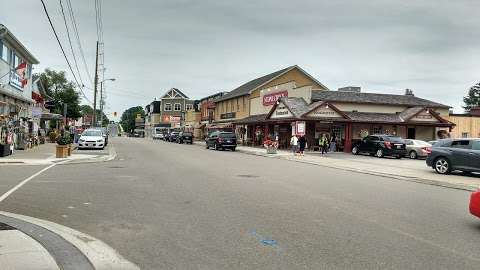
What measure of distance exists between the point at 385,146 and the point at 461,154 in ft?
41.4

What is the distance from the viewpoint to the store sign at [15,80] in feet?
90.6

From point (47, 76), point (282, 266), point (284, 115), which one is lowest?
point (282, 266)

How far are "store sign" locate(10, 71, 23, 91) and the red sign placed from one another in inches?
818

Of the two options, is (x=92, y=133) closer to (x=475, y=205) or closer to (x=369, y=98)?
(x=369, y=98)

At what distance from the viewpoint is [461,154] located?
17766 millimetres

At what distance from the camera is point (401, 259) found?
18.8 ft

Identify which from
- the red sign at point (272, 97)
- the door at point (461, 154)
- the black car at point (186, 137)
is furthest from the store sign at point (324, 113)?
the black car at point (186, 137)

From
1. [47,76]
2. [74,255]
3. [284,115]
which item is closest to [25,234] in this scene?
[74,255]

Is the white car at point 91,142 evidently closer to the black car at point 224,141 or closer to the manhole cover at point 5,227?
the black car at point 224,141

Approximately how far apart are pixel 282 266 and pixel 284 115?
32261 millimetres

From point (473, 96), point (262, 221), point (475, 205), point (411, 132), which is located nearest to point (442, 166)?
point (475, 205)

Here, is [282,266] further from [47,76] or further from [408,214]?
[47,76]

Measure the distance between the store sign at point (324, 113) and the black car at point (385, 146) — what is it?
4.51m

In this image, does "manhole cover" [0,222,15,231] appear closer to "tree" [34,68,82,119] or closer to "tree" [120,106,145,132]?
"tree" [34,68,82,119]
